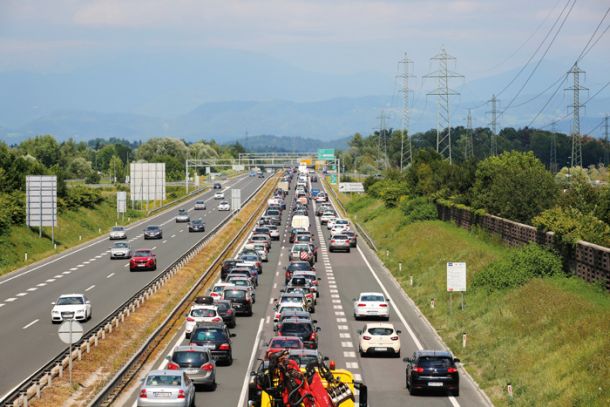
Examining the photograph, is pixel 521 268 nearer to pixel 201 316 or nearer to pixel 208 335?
pixel 201 316

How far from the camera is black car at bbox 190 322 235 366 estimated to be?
35.2 metres

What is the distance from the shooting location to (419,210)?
94938 millimetres

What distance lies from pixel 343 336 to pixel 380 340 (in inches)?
245

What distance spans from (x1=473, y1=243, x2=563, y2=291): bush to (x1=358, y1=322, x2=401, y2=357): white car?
39.4ft

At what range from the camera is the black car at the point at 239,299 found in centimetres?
4950

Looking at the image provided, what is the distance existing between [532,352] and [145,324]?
666 inches

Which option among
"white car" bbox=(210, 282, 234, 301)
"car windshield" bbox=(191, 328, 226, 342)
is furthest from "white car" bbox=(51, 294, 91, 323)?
"car windshield" bbox=(191, 328, 226, 342)

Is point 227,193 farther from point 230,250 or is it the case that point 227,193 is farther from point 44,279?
point 44,279

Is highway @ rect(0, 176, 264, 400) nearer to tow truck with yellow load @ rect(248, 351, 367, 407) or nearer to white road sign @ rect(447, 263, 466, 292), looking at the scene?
tow truck with yellow load @ rect(248, 351, 367, 407)

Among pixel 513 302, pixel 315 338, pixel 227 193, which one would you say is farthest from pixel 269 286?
pixel 227 193

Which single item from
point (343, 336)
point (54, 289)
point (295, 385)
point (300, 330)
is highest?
point (295, 385)

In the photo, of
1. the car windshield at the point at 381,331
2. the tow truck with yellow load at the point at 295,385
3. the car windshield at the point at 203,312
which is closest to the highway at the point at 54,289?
the car windshield at the point at 203,312

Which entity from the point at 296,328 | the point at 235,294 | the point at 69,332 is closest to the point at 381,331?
the point at 296,328

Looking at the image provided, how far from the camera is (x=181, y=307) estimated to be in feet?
162
